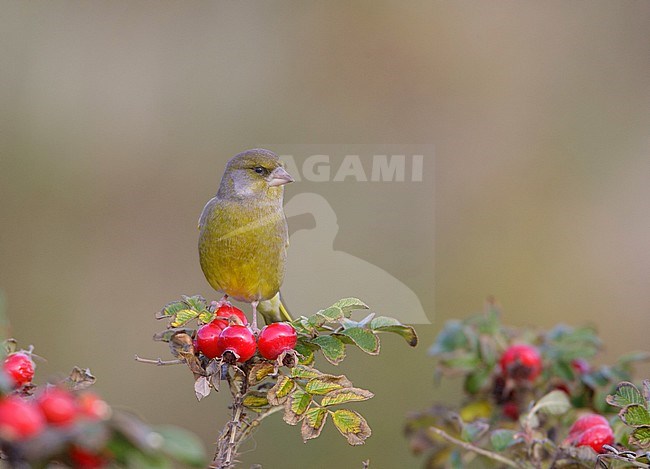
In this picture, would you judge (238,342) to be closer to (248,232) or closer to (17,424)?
(248,232)

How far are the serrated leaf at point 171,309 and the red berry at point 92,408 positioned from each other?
0.46 m

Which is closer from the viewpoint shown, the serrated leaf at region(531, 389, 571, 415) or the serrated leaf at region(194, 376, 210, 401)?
the serrated leaf at region(194, 376, 210, 401)

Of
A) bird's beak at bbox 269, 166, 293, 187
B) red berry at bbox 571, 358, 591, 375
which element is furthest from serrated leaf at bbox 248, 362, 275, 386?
red berry at bbox 571, 358, 591, 375

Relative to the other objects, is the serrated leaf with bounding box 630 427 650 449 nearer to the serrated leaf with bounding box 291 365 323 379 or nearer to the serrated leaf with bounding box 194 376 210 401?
the serrated leaf with bounding box 291 365 323 379

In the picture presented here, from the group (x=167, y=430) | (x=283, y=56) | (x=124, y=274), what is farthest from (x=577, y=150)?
(x=167, y=430)

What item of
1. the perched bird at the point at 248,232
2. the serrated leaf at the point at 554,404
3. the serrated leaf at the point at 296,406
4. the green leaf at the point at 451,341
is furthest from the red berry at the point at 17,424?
the green leaf at the point at 451,341

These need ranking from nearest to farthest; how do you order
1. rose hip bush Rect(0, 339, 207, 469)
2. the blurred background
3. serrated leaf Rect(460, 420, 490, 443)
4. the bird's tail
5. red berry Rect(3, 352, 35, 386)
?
rose hip bush Rect(0, 339, 207, 469), red berry Rect(3, 352, 35, 386), serrated leaf Rect(460, 420, 490, 443), the bird's tail, the blurred background

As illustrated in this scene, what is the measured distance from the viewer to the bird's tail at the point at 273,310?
52.7 inches

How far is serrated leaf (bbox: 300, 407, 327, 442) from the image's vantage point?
0.98m

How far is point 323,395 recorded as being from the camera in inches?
39.6

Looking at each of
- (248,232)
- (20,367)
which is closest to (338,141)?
(248,232)

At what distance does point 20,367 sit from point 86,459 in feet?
1.24

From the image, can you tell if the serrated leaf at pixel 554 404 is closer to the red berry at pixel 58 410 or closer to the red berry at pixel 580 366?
the red berry at pixel 580 366

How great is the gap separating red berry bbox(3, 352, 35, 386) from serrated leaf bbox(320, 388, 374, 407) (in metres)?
0.34
